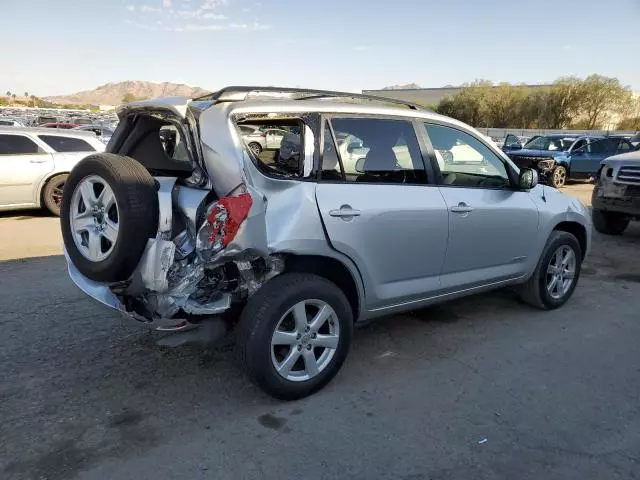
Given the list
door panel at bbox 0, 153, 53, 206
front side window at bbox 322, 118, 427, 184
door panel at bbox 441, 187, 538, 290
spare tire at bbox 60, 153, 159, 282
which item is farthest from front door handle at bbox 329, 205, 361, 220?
door panel at bbox 0, 153, 53, 206

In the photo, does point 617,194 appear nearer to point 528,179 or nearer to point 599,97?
point 528,179

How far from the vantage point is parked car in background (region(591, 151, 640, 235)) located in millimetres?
7934

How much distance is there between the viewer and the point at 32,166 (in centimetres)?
924

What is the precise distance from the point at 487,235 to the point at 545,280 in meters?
1.09

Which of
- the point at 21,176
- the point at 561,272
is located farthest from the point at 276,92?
the point at 21,176

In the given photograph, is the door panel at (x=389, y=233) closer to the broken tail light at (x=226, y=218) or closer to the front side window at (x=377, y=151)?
the front side window at (x=377, y=151)

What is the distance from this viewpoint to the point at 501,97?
56094mm

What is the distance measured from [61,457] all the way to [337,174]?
7.22ft

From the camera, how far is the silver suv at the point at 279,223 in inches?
119

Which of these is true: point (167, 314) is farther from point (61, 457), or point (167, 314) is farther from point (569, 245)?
point (569, 245)

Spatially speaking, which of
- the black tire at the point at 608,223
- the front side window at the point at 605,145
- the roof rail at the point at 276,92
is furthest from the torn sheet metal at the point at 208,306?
the front side window at the point at 605,145

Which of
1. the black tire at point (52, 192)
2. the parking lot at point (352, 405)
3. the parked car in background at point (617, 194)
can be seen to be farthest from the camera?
the black tire at point (52, 192)

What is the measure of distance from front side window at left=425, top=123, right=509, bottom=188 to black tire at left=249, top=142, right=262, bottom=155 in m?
1.30

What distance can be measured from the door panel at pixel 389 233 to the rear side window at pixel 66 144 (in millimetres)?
8044
